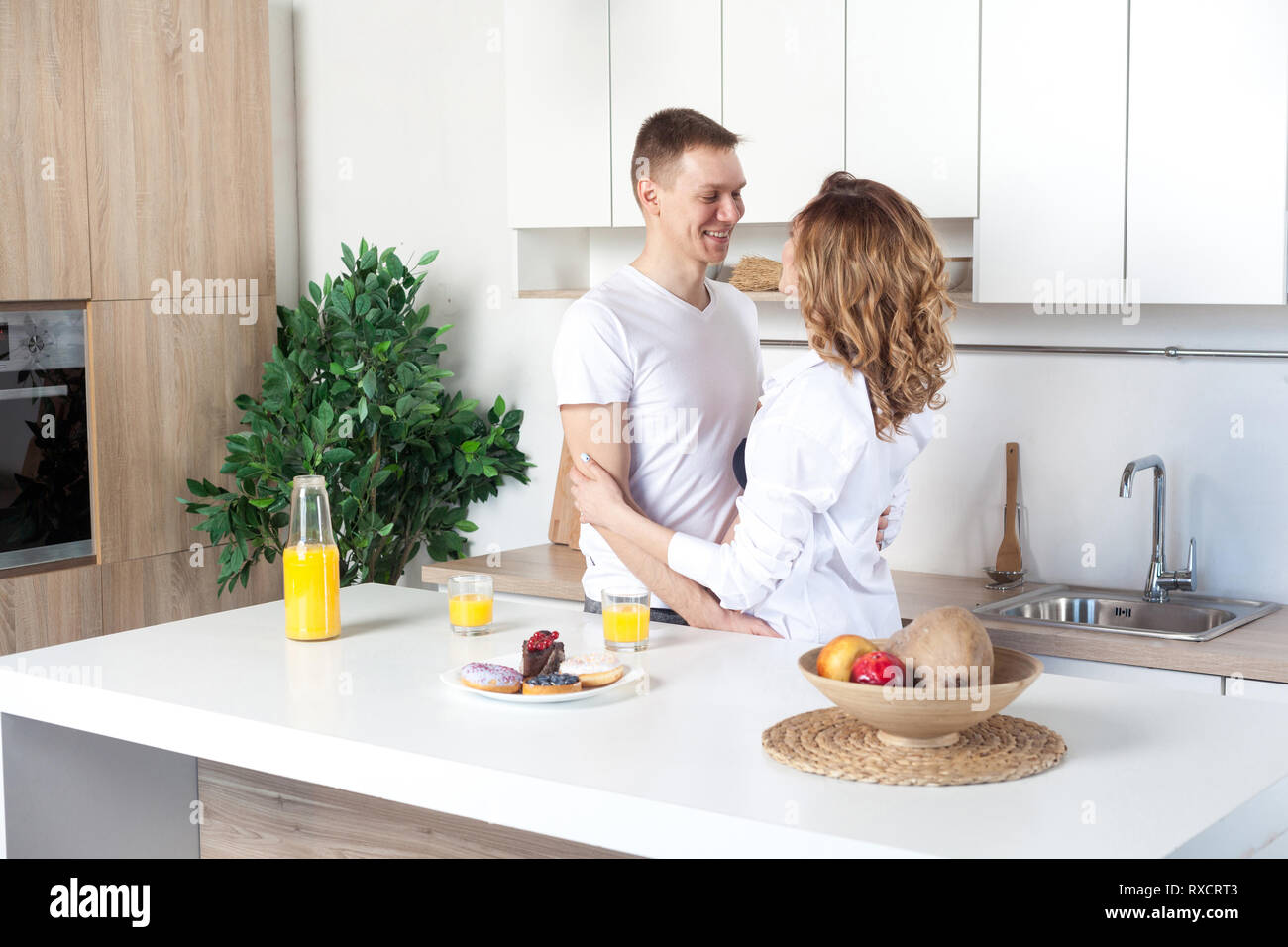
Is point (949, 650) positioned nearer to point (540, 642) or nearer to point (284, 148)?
point (540, 642)

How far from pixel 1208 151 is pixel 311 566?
71.7 inches

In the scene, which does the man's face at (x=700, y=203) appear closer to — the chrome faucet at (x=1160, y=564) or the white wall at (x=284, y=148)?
the chrome faucet at (x=1160, y=564)

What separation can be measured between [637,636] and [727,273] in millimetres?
1764

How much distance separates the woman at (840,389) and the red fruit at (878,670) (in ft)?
1.88

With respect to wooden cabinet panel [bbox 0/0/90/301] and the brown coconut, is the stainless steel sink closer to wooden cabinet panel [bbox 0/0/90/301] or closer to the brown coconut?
the brown coconut

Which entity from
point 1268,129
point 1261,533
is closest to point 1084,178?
point 1268,129

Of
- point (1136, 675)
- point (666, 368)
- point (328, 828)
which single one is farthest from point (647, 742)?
point (1136, 675)

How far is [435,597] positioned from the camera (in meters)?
2.37

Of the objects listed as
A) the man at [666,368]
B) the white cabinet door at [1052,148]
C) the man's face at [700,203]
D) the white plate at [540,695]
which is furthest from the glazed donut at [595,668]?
the white cabinet door at [1052,148]

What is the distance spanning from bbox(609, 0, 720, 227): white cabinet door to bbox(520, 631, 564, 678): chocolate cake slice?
1701 mm

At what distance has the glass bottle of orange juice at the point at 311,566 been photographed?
1.97 m

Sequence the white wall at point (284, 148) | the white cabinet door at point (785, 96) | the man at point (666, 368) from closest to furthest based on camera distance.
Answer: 1. the man at point (666, 368)
2. the white cabinet door at point (785, 96)
3. the white wall at point (284, 148)

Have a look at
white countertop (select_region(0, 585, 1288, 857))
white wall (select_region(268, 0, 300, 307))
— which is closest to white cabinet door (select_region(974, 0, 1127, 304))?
white countertop (select_region(0, 585, 1288, 857))

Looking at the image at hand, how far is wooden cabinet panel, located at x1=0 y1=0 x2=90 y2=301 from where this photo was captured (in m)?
3.37
